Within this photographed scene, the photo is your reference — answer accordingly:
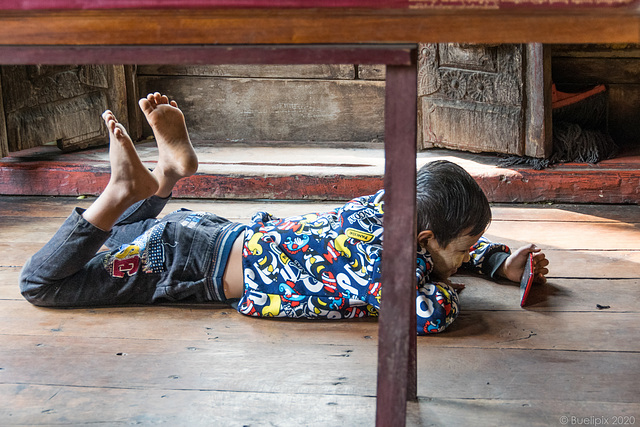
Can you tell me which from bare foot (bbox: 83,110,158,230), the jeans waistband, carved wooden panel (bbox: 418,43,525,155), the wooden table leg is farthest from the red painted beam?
the wooden table leg

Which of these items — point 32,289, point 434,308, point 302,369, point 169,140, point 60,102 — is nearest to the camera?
point 302,369

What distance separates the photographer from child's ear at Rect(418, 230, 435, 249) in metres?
1.27

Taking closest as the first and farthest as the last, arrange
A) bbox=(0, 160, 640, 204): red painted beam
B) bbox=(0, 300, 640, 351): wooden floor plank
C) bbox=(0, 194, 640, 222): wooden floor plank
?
bbox=(0, 300, 640, 351): wooden floor plank < bbox=(0, 194, 640, 222): wooden floor plank < bbox=(0, 160, 640, 204): red painted beam

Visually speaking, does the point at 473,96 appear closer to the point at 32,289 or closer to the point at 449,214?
the point at 449,214

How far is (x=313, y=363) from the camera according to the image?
44.4 inches

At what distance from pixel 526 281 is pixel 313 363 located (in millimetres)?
526

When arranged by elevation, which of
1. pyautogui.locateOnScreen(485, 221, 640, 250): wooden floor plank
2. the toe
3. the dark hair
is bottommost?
pyautogui.locateOnScreen(485, 221, 640, 250): wooden floor plank

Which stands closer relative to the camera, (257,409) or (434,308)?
(257,409)

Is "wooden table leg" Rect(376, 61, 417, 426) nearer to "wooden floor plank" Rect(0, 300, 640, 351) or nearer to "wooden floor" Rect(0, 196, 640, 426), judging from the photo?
"wooden floor" Rect(0, 196, 640, 426)

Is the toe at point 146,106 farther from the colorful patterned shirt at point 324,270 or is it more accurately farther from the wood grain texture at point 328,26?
the wood grain texture at point 328,26

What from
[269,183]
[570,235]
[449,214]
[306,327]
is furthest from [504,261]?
[269,183]

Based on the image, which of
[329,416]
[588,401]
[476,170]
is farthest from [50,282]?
[476,170]

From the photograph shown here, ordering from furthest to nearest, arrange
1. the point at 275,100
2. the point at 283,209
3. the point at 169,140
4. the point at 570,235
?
the point at 275,100 < the point at 283,209 < the point at 570,235 < the point at 169,140

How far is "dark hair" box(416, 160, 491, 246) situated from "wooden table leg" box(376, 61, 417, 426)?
54cm
